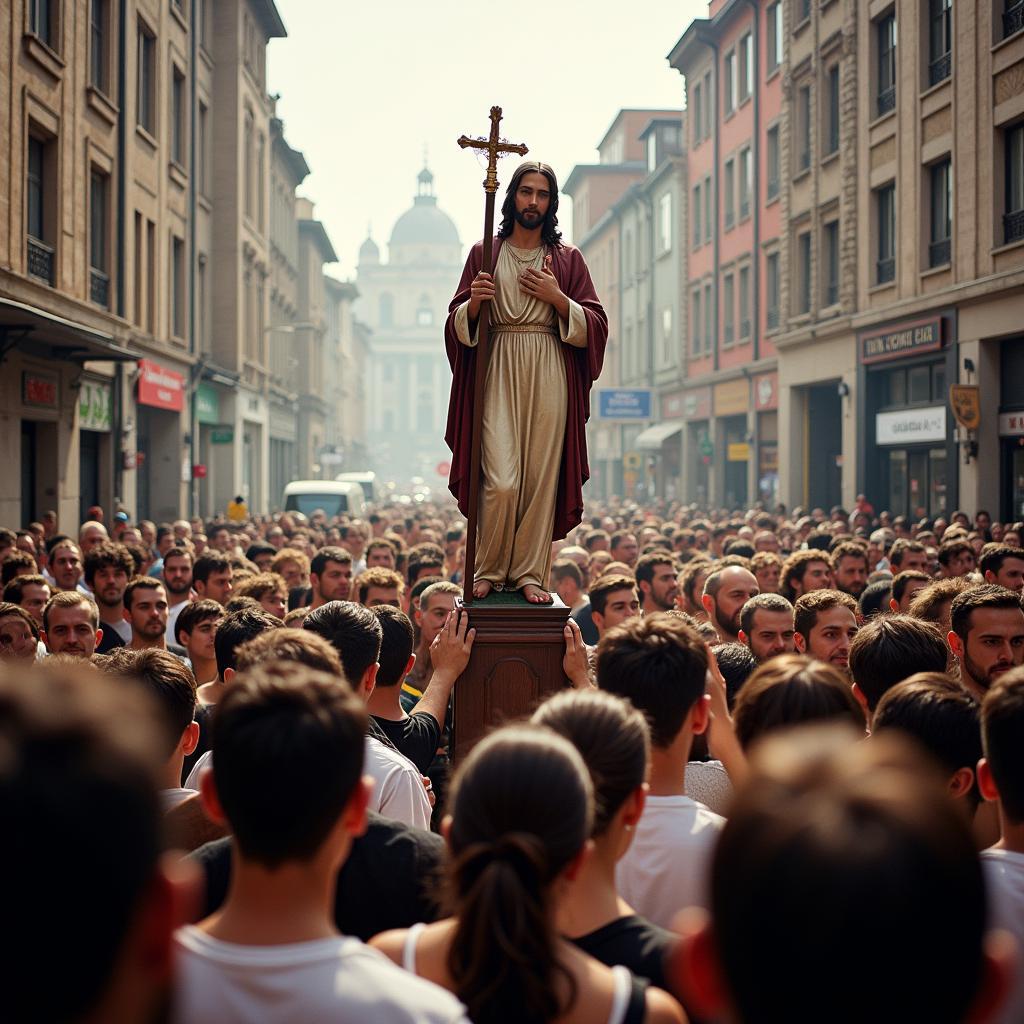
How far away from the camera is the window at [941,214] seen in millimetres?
22281

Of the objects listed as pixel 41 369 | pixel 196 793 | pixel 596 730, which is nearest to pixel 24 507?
pixel 41 369

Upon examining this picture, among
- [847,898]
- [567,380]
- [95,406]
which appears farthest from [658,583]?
[95,406]

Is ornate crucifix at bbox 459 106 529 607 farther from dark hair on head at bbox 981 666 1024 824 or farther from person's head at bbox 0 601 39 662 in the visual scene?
dark hair on head at bbox 981 666 1024 824

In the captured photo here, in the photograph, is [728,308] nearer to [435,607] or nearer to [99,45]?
[99,45]

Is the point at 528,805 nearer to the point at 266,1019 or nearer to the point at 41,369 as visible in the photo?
the point at 266,1019

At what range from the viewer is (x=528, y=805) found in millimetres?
2412

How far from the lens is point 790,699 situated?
12.2 feet

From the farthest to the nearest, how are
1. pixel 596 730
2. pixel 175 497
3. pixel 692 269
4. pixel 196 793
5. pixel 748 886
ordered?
pixel 692 269
pixel 175 497
pixel 196 793
pixel 596 730
pixel 748 886

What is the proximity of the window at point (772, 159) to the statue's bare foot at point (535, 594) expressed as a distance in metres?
29.3

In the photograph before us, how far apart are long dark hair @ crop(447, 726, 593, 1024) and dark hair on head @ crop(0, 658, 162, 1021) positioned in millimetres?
912

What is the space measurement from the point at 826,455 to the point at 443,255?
14284 cm

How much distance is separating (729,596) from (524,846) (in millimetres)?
5850

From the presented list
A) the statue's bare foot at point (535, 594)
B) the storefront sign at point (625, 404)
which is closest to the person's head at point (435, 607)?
the statue's bare foot at point (535, 594)

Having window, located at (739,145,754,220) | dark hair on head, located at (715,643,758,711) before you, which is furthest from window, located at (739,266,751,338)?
dark hair on head, located at (715,643,758,711)
